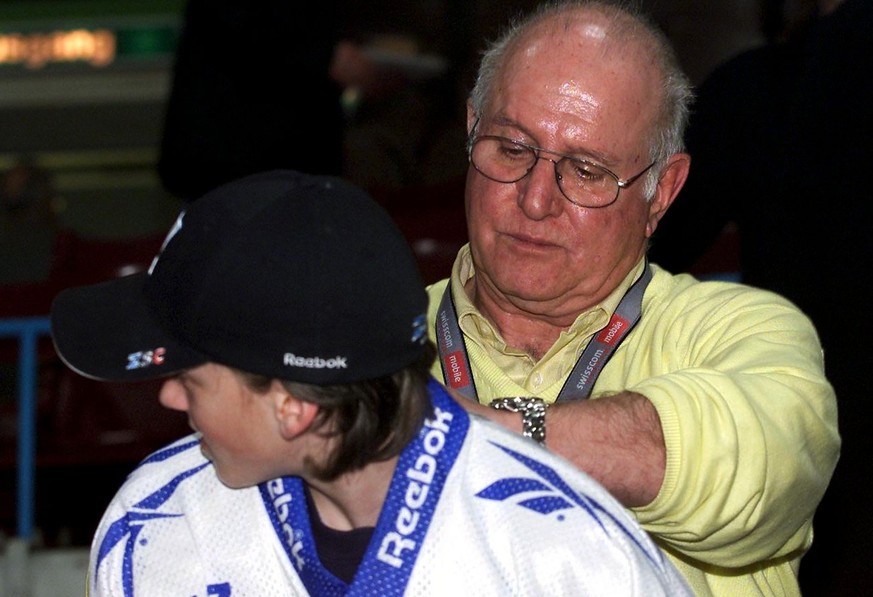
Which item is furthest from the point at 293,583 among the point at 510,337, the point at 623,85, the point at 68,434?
the point at 68,434

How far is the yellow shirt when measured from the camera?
6.15ft

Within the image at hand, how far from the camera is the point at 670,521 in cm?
190

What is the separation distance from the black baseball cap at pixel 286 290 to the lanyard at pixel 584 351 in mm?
561

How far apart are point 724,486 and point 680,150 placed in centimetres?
75

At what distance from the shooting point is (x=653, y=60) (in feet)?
7.51

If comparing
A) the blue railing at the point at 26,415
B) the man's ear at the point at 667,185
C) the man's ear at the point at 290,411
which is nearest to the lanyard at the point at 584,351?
the man's ear at the point at 667,185

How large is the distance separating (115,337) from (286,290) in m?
0.27

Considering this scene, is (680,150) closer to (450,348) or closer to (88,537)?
(450,348)

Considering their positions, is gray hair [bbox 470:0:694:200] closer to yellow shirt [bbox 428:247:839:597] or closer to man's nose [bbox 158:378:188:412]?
yellow shirt [bbox 428:247:839:597]

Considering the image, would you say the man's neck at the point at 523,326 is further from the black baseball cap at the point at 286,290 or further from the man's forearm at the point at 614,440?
the black baseball cap at the point at 286,290

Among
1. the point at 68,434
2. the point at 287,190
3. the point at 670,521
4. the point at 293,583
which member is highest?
the point at 287,190

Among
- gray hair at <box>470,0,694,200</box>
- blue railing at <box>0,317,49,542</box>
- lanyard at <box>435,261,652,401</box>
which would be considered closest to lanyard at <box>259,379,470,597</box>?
lanyard at <box>435,261,652,401</box>

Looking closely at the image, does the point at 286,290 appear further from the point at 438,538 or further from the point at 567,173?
the point at 567,173

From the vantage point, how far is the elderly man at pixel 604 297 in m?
1.95
